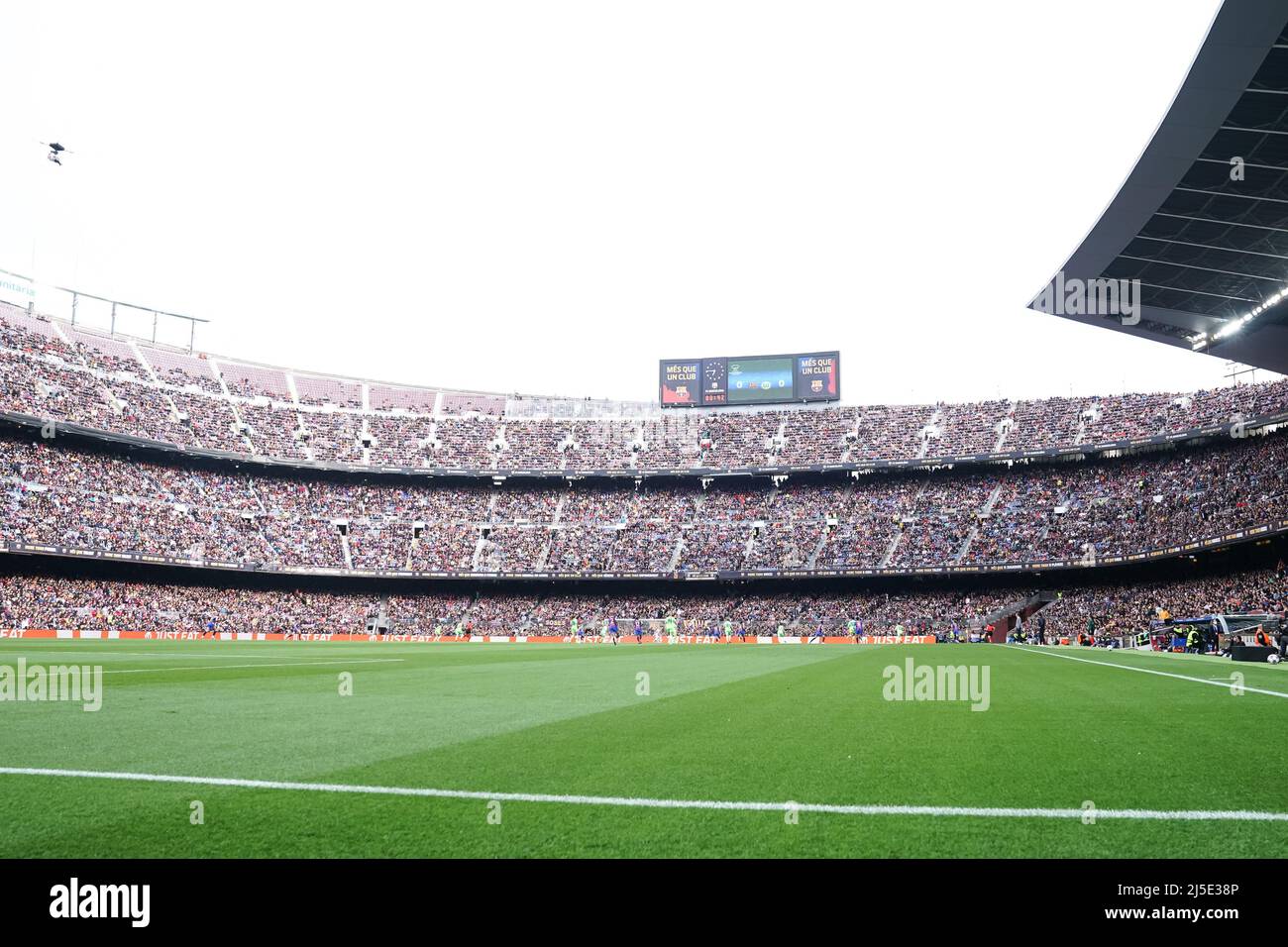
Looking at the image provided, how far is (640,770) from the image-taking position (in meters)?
6.55

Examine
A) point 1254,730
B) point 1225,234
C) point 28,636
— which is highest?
point 1225,234

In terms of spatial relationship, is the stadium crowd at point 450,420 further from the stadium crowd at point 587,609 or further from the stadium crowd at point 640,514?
the stadium crowd at point 587,609

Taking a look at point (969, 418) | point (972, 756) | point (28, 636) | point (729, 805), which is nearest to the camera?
point (729, 805)

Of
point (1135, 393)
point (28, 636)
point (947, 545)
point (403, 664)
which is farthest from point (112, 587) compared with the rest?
point (1135, 393)

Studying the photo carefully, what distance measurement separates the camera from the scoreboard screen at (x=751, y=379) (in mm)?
73438

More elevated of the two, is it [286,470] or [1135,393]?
[1135,393]

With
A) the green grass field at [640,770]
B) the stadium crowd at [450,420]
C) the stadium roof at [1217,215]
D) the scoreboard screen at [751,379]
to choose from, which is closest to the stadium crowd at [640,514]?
the stadium crowd at [450,420]

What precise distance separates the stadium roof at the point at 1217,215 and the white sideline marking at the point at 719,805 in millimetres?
18394

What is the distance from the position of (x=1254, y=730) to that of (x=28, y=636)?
171ft

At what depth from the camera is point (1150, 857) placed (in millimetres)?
4152

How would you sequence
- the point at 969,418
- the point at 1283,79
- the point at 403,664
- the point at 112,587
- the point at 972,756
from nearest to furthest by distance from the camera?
the point at 972,756, the point at 1283,79, the point at 403,664, the point at 112,587, the point at 969,418

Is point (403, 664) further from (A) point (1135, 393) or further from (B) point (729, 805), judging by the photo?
(A) point (1135, 393)

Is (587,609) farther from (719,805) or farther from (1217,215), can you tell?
(719,805)

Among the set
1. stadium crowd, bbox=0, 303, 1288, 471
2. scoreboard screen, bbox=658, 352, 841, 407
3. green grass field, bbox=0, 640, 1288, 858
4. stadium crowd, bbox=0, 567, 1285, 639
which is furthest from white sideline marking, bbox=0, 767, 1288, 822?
scoreboard screen, bbox=658, 352, 841, 407
